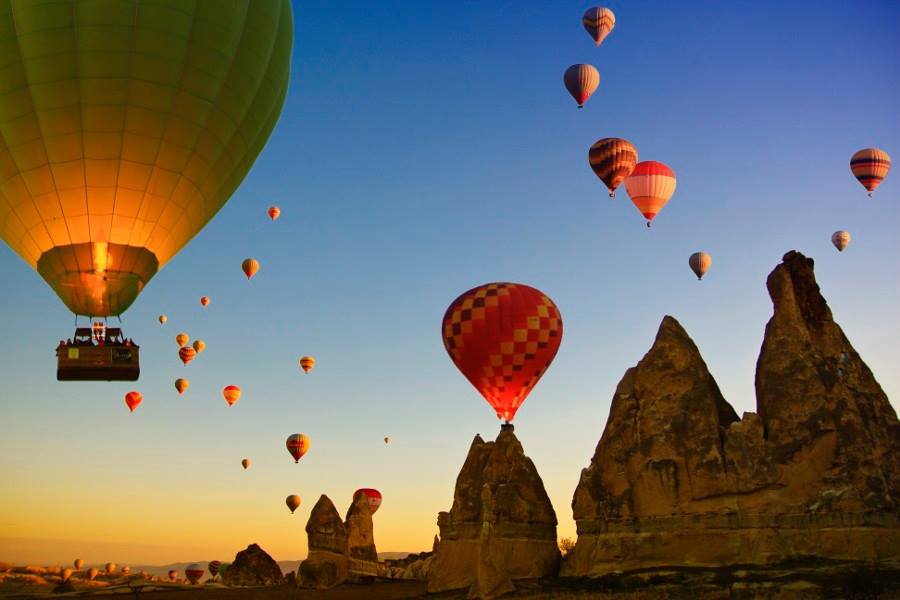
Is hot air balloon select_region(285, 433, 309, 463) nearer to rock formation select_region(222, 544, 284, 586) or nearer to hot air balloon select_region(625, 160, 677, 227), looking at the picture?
rock formation select_region(222, 544, 284, 586)

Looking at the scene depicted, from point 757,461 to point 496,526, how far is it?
31.8 ft

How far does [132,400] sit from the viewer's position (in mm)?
61750

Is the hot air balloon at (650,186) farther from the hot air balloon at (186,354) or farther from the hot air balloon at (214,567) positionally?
the hot air balloon at (214,567)

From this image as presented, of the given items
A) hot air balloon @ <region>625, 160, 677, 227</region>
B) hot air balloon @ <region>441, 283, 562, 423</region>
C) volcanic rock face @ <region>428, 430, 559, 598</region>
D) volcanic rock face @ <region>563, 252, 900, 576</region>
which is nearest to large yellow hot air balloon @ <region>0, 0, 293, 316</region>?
hot air balloon @ <region>441, 283, 562, 423</region>

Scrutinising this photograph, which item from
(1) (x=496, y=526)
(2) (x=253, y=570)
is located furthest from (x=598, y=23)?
(2) (x=253, y=570)

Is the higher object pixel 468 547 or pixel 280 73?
pixel 280 73

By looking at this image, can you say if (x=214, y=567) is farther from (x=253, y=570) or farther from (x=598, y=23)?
(x=598, y=23)

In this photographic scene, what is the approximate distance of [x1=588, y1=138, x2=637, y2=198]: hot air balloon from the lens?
48.6 m

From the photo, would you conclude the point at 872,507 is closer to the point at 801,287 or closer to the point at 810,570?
the point at 810,570

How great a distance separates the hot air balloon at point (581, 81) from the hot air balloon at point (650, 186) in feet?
13.7

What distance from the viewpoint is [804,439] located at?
32344mm

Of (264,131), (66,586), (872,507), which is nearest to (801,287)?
(872,507)

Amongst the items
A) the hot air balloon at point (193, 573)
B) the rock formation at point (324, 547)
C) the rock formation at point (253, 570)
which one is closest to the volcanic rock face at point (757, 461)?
the rock formation at point (324, 547)

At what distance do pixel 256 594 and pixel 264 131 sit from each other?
24.3 meters
